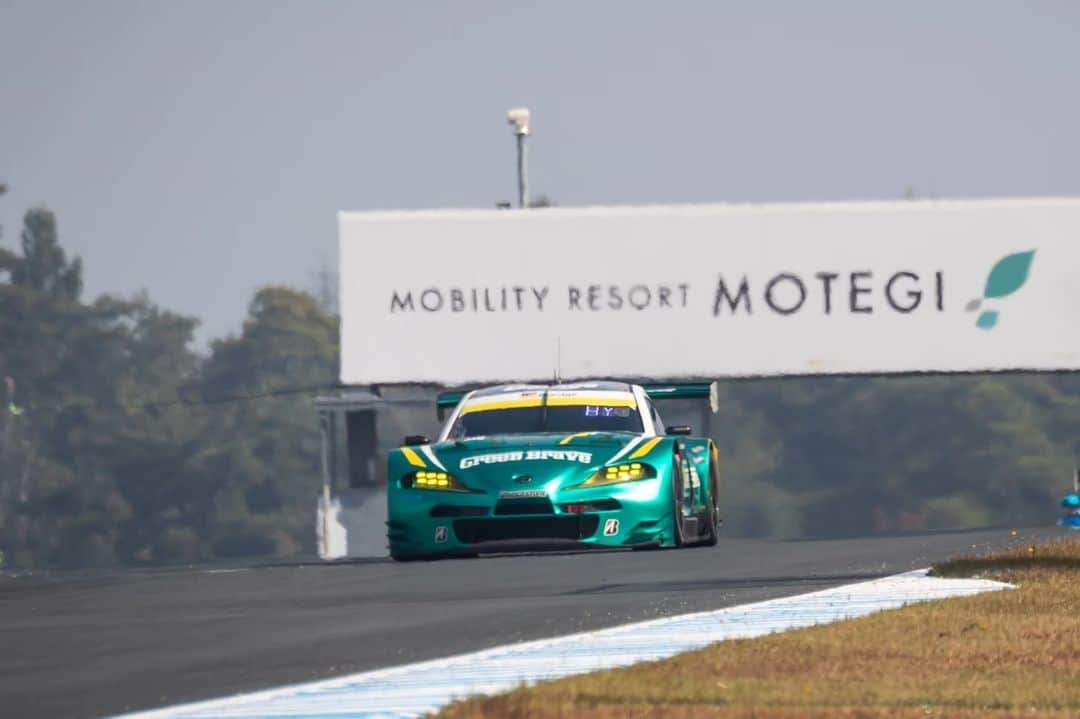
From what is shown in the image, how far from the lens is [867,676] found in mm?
10281

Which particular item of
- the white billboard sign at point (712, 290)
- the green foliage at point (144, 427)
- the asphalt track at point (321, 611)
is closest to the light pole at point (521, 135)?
the white billboard sign at point (712, 290)

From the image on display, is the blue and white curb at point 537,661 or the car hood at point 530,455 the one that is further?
the car hood at point 530,455

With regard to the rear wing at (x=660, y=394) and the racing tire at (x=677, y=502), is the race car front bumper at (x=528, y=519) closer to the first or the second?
the racing tire at (x=677, y=502)

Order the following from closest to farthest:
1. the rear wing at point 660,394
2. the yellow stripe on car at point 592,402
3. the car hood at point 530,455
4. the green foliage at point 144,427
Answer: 1. the car hood at point 530,455
2. the yellow stripe on car at point 592,402
3. the rear wing at point 660,394
4. the green foliage at point 144,427

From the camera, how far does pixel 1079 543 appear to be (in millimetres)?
20078

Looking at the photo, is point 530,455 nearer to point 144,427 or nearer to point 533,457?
point 533,457

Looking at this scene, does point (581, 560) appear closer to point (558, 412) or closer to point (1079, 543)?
point (558, 412)

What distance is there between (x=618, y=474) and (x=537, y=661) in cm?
725

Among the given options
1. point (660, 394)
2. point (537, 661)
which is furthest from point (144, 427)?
point (537, 661)

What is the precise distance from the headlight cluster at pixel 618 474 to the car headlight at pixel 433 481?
86 cm

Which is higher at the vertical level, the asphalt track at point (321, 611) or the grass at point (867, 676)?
the asphalt track at point (321, 611)

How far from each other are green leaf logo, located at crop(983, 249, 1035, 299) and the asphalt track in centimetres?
2597

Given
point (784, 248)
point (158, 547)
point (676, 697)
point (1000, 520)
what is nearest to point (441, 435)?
point (676, 697)

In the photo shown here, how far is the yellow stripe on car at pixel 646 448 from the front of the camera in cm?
1816
